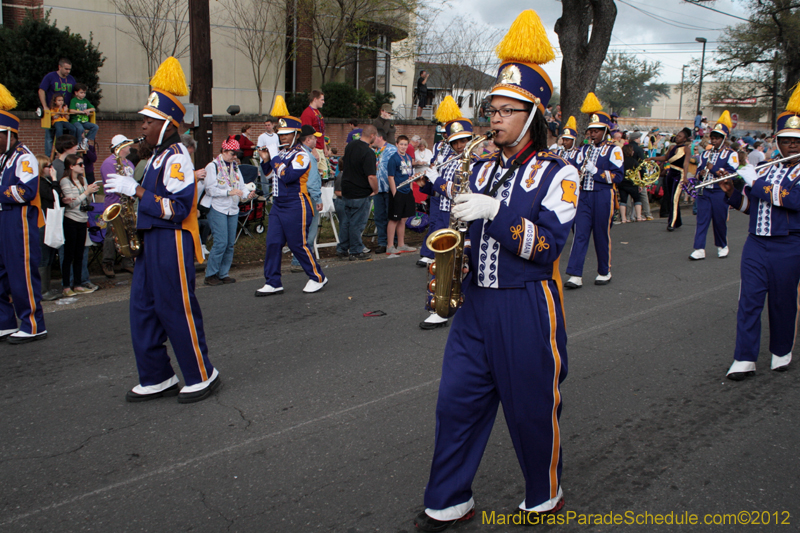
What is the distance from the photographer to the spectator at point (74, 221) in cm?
766

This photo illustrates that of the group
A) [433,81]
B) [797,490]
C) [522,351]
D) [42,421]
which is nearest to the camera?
[522,351]

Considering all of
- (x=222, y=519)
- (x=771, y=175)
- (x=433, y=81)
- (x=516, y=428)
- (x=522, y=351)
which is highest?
(x=433, y=81)

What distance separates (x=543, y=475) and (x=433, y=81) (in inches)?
1668

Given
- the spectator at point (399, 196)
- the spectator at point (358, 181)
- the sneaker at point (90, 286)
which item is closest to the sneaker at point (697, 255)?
the spectator at point (399, 196)

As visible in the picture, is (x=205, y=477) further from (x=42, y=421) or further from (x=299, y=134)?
(x=299, y=134)

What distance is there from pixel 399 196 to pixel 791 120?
246 inches

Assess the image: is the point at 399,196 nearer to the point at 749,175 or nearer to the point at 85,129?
the point at 749,175

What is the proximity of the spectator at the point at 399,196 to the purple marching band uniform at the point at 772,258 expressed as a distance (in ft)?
19.1

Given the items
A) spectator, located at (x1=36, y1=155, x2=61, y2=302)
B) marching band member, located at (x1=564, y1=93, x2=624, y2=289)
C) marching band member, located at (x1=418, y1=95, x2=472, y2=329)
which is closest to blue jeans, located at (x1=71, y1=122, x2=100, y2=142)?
spectator, located at (x1=36, y1=155, x2=61, y2=302)

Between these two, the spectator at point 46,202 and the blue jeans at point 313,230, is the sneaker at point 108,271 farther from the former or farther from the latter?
the blue jeans at point 313,230

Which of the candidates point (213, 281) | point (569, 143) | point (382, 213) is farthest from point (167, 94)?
point (382, 213)

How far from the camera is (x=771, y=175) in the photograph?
17.0 feet

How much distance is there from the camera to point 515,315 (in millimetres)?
2926

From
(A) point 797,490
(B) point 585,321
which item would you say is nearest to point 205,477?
(A) point 797,490
